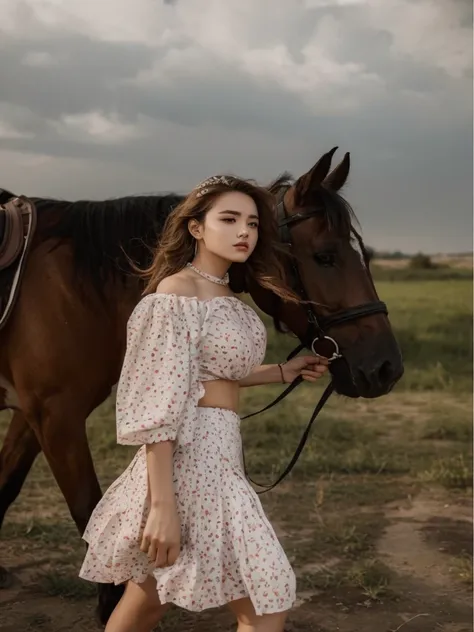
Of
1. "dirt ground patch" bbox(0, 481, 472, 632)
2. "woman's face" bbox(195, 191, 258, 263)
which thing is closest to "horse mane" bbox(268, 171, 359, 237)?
"woman's face" bbox(195, 191, 258, 263)

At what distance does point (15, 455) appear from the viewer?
3738 millimetres

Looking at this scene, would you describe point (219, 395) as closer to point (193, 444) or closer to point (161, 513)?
point (193, 444)

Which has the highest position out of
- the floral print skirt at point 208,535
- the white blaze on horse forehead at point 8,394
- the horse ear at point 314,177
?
the horse ear at point 314,177

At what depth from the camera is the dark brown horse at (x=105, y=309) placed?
100 inches

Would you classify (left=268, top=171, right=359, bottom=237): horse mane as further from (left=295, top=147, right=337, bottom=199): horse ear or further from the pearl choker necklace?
the pearl choker necklace

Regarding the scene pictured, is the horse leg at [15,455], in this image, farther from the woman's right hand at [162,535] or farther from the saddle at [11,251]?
the woman's right hand at [162,535]

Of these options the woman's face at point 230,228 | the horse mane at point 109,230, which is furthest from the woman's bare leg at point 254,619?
the horse mane at point 109,230

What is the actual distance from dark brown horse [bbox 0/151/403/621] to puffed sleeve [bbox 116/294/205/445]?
22.9 inches

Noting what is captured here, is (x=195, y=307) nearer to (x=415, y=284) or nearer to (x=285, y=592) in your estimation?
(x=285, y=592)

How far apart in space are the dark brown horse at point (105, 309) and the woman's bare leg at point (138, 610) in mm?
805

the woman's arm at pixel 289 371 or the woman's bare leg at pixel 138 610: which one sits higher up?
the woman's arm at pixel 289 371

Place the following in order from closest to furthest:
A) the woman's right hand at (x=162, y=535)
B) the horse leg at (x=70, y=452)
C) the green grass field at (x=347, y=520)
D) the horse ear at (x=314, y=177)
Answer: the woman's right hand at (x=162, y=535) → the horse ear at (x=314, y=177) → the horse leg at (x=70, y=452) → the green grass field at (x=347, y=520)

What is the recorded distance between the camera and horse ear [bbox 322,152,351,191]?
2768 millimetres

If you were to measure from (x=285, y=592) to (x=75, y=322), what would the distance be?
1403 millimetres
